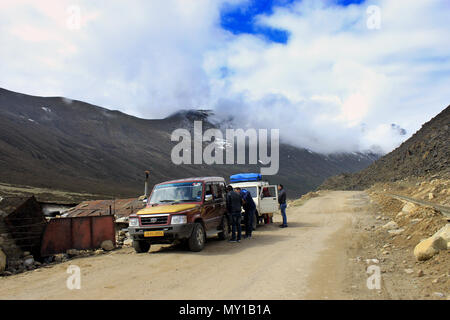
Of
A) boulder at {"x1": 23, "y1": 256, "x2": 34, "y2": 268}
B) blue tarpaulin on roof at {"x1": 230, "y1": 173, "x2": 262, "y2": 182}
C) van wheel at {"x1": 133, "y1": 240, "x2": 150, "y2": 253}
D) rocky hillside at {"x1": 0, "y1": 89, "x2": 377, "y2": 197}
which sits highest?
rocky hillside at {"x1": 0, "y1": 89, "x2": 377, "y2": 197}

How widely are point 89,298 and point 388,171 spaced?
61.4 metres

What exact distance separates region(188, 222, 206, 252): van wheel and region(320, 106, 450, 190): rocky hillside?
3188 cm

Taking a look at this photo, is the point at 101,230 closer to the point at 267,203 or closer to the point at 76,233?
the point at 76,233

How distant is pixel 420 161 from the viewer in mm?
48312

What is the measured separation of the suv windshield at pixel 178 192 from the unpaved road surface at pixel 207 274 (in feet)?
5.11

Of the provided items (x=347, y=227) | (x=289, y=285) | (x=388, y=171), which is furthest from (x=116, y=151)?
(x=289, y=285)

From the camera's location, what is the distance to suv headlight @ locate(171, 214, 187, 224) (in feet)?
33.6

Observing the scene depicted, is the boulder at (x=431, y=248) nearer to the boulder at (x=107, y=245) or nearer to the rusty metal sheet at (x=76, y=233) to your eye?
the boulder at (x=107, y=245)

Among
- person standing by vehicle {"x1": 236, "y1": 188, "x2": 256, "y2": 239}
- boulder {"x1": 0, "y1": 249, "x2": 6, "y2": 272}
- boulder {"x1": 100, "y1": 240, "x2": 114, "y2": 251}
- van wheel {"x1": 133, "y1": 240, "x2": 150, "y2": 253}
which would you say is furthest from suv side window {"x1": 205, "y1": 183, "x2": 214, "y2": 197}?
boulder {"x1": 0, "y1": 249, "x2": 6, "y2": 272}

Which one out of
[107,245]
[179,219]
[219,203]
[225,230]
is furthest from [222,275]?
[107,245]

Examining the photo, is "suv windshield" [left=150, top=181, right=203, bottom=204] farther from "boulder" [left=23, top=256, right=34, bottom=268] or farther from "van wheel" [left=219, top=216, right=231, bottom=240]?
"boulder" [left=23, top=256, right=34, bottom=268]

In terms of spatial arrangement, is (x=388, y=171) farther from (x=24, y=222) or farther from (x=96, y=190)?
(x=24, y=222)

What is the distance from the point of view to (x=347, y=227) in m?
15.2

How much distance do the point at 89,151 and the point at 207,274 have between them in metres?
95.2
